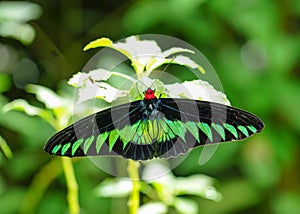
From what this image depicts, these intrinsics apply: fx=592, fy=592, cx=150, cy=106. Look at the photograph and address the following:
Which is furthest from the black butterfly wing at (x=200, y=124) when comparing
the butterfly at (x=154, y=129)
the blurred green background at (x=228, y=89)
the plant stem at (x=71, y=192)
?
the blurred green background at (x=228, y=89)

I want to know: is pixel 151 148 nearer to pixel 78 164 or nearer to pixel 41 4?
pixel 78 164

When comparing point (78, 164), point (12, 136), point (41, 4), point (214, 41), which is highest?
point (41, 4)

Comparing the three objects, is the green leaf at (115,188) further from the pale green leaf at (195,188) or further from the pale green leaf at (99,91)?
the pale green leaf at (99,91)

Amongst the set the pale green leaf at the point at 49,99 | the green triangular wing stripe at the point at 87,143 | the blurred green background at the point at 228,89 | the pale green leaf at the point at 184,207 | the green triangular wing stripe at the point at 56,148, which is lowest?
the green triangular wing stripe at the point at 56,148

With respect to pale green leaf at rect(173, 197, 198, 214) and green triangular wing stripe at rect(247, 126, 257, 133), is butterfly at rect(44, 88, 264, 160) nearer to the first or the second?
green triangular wing stripe at rect(247, 126, 257, 133)

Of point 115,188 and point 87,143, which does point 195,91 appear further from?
point 115,188

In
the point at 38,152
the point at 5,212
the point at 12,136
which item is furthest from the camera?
the point at 12,136

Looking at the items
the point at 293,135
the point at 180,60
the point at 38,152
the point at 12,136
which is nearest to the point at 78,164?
the point at 38,152
